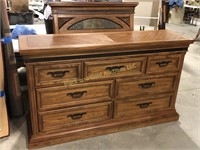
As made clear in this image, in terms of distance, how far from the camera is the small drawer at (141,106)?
1.92 meters

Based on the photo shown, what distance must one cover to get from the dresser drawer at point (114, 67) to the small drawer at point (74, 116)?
11.3 inches

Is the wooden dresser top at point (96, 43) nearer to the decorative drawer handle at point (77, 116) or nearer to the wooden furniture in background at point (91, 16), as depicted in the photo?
the wooden furniture in background at point (91, 16)

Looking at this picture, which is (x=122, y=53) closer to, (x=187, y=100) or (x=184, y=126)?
(x=184, y=126)

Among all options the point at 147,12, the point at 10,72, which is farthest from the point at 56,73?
the point at 147,12

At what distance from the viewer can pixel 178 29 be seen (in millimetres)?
6723

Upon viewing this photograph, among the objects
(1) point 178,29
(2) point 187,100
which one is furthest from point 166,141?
(1) point 178,29

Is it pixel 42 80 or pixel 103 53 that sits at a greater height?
pixel 103 53

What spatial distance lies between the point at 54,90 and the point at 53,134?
16.3 inches

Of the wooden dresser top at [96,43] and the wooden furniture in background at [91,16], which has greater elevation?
the wooden furniture in background at [91,16]

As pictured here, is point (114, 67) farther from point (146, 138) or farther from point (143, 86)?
point (146, 138)

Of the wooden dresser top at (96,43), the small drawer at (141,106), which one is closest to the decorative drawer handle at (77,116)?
the small drawer at (141,106)

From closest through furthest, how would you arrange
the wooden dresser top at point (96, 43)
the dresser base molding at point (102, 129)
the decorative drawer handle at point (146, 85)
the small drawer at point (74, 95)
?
the wooden dresser top at point (96, 43) < the small drawer at point (74, 95) < the dresser base molding at point (102, 129) < the decorative drawer handle at point (146, 85)

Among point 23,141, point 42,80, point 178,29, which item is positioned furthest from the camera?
point 178,29

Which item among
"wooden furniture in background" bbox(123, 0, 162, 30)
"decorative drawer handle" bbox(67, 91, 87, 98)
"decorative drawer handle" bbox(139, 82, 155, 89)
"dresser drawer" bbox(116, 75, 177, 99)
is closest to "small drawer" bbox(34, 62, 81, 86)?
"decorative drawer handle" bbox(67, 91, 87, 98)
